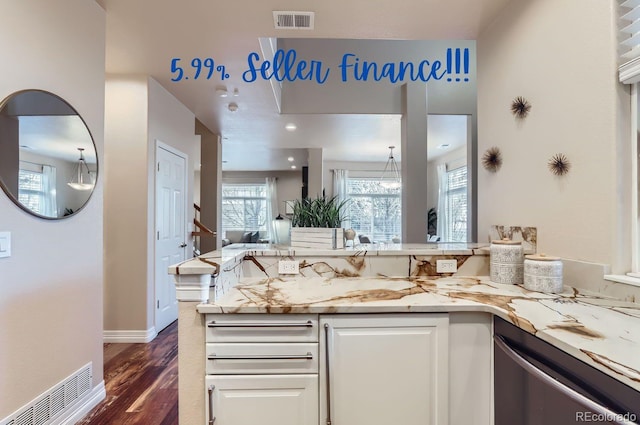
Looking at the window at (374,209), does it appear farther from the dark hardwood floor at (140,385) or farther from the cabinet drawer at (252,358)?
the cabinet drawer at (252,358)

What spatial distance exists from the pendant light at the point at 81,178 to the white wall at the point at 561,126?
8.82 feet

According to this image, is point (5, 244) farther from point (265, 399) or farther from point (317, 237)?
point (317, 237)

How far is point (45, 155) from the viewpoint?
181 cm

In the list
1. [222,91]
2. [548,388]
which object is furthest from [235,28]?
[548,388]

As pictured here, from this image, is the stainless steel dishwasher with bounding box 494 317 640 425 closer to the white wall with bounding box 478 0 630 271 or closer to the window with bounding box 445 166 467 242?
the white wall with bounding box 478 0 630 271

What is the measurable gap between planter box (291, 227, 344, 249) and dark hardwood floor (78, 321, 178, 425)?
132 cm

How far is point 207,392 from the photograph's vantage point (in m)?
1.28

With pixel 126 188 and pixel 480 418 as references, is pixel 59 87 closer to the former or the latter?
pixel 126 188

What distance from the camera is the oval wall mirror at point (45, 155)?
1517 millimetres

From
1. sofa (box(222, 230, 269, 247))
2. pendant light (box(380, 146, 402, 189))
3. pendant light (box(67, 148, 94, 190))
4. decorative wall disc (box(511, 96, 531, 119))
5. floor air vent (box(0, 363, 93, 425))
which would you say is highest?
pendant light (box(380, 146, 402, 189))

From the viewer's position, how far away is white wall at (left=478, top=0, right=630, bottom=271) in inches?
55.1

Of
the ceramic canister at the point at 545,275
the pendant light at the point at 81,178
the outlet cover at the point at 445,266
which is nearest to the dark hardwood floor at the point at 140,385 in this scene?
the pendant light at the point at 81,178

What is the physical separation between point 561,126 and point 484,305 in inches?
40.7

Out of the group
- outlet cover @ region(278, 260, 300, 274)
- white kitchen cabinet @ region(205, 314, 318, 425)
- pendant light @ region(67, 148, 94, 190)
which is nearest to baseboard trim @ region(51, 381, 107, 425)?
white kitchen cabinet @ region(205, 314, 318, 425)
